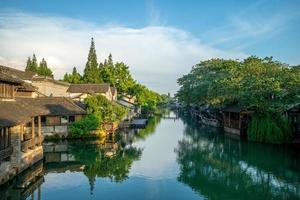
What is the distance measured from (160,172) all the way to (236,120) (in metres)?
29.6

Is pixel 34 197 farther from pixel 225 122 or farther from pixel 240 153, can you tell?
pixel 225 122

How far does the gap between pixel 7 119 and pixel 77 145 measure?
63.9ft

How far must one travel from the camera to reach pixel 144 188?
77.6 ft

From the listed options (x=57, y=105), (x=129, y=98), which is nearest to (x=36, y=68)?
(x=129, y=98)

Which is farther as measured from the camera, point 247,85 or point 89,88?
point 89,88

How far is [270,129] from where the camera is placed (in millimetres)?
42438

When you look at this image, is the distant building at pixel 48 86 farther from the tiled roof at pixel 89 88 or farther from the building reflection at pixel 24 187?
the building reflection at pixel 24 187

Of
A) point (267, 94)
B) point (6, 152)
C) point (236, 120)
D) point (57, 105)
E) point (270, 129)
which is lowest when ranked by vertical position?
point (6, 152)

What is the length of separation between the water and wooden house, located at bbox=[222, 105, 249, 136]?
7093 millimetres

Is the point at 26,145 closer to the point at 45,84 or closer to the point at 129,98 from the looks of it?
the point at 45,84

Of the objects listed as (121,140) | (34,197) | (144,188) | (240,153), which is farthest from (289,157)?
(34,197)

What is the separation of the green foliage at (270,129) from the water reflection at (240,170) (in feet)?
5.47

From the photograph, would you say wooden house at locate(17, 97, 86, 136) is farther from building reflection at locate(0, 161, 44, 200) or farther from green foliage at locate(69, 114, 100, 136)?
building reflection at locate(0, 161, 44, 200)

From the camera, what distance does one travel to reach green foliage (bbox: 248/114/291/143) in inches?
1661
